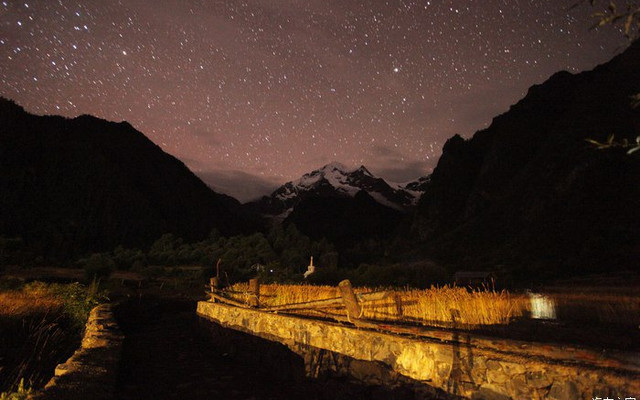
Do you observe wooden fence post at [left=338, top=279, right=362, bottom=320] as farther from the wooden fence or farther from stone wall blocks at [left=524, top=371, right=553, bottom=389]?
stone wall blocks at [left=524, top=371, right=553, bottom=389]

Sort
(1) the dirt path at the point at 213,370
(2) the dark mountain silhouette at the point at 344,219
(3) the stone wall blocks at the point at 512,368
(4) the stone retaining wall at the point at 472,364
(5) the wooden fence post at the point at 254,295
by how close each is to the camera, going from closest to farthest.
Result: (4) the stone retaining wall at the point at 472,364, (3) the stone wall blocks at the point at 512,368, (1) the dirt path at the point at 213,370, (5) the wooden fence post at the point at 254,295, (2) the dark mountain silhouette at the point at 344,219

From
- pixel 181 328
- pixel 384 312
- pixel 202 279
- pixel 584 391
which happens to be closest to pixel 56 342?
pixel 181 328

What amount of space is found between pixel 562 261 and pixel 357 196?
130 meters

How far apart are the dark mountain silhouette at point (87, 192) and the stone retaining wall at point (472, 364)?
40794 mm

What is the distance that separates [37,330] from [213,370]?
442cm

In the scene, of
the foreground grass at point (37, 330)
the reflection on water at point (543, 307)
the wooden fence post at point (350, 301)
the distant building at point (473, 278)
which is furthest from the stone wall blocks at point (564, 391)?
the distant building at point (473, 278)

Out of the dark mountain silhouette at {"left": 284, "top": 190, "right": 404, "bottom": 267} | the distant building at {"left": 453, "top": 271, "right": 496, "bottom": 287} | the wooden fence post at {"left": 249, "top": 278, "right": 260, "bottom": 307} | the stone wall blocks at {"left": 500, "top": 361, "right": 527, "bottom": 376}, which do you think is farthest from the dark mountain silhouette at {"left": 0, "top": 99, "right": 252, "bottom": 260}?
the stone wall blocks at {"left": 500, "top": 361, "right": 527, "bottom": 376}

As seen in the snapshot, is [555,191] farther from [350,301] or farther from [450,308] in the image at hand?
[350,301]

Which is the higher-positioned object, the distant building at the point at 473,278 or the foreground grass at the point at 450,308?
the foreground grass at the point at 450,308

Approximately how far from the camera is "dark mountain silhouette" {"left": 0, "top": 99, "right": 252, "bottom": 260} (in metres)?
55.2

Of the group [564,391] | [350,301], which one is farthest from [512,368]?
[350,301]

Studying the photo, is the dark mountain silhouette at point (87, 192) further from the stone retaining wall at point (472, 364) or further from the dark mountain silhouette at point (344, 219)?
the stone retaining wall at point (472, 364)

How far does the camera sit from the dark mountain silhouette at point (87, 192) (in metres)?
55.2

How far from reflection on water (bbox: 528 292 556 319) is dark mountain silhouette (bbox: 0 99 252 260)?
4348 cm
